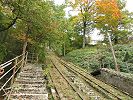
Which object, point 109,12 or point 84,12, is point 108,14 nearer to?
point 109,12

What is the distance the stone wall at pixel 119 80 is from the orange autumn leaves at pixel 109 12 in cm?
1706

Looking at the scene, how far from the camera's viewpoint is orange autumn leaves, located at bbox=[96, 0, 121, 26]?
3359 cm

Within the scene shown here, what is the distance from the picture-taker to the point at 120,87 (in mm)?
14516

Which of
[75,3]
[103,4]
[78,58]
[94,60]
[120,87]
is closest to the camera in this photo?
[120,87]

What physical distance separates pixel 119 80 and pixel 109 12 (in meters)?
20.7

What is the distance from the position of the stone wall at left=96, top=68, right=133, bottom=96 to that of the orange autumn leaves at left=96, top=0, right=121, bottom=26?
56.0ft

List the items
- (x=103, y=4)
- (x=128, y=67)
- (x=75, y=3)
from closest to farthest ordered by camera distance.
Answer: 1. (x=128, y=67)
2. (x=103, y=4)
3. (x=75, y=3)

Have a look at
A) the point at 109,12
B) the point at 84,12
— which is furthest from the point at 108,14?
the point at 84,12

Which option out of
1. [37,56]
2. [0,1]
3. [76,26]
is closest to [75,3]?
[76,26]

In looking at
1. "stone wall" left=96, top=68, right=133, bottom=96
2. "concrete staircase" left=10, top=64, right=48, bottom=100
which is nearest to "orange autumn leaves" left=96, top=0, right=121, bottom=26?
"stone wall" left=96, top=68, right=133, bottom=96

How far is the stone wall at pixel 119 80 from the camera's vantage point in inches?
524

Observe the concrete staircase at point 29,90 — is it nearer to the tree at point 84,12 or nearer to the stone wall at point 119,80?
the stone wall at point 119,80

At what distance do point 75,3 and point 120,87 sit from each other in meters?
25.0

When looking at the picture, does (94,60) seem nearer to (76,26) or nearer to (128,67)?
(128,67)
